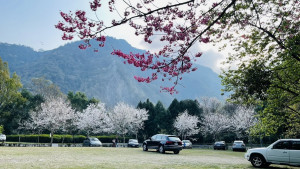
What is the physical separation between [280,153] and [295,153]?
2.11 feet

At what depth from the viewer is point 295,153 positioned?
12.4m

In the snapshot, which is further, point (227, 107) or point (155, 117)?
point (227, 107)

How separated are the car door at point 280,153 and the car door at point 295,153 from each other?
0.56 ft

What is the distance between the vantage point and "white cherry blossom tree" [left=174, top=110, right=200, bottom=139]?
5419 cm

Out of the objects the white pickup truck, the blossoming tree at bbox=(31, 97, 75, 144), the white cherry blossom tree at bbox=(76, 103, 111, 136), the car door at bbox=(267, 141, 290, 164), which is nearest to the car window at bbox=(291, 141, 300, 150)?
the white pickup truck

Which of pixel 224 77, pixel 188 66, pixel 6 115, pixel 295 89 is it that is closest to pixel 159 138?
pixel 224 77

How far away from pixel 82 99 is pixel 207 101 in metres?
41.5

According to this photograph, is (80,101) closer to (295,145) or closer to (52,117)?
(52,117)

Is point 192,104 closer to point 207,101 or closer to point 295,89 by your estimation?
point 207,101

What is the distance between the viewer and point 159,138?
2483 cm

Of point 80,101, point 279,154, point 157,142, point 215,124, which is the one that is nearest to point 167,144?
point 157,142

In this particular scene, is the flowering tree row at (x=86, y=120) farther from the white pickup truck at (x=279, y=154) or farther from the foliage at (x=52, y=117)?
the white pickup truck at (x=279, y=154)

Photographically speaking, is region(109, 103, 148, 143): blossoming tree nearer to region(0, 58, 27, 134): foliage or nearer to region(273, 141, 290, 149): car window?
region(0, 58, 27, 134): foliage

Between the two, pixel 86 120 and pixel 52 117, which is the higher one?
pixel 52 117
